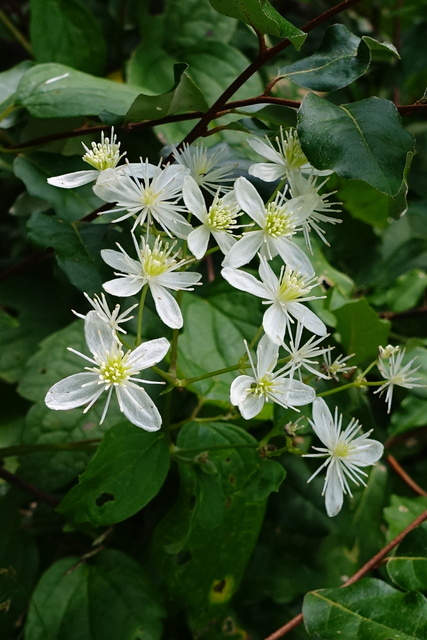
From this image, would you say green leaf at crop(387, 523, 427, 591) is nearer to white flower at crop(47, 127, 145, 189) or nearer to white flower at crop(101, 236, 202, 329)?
white flower at crop(101, 236, 202, 329)

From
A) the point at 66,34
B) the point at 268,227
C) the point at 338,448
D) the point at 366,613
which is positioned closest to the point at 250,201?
the point at 268,227

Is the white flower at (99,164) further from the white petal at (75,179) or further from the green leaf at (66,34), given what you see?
the green leaf at (66,34)

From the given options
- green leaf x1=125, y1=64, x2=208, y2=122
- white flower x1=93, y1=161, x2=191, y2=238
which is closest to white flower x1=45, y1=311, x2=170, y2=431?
white flower x1=93, y1=161, x2=191, y2=238

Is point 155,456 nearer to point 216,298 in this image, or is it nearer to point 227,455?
point 227,455

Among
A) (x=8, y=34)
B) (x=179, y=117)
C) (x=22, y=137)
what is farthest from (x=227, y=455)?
(x=8, y=34)

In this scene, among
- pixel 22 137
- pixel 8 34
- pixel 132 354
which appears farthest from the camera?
pixel 8 34

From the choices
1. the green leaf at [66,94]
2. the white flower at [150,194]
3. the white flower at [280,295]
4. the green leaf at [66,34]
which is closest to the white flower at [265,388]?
the white flower at [280,295]
